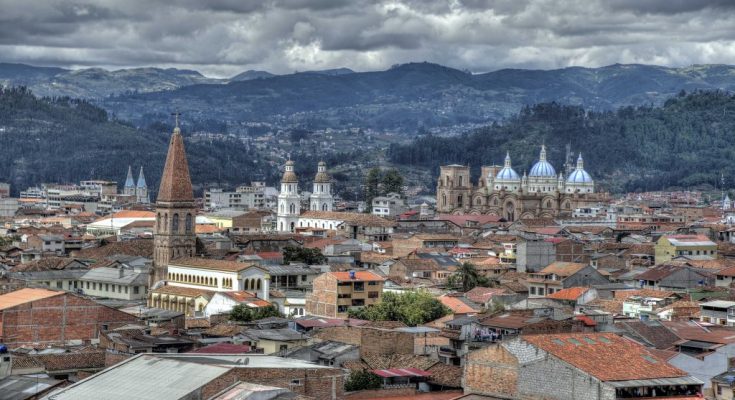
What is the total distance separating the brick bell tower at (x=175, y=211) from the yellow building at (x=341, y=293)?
14715 mm

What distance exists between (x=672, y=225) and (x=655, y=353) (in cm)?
9308

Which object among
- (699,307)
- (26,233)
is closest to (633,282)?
(699,307)

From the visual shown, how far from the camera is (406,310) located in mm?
64812

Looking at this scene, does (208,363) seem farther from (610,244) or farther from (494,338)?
(610,244)

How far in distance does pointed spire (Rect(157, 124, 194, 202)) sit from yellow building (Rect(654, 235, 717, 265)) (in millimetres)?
33249

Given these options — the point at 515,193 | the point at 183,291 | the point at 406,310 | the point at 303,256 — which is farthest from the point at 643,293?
the point at 515,193

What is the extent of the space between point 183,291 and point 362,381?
2968 cm

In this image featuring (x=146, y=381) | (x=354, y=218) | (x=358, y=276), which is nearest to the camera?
(x=146, y=381)

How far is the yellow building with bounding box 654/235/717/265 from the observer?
100438 mm

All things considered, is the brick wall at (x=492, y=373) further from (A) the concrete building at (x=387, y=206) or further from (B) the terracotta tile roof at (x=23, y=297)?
(A) the concrete building at (x=387, y=206)

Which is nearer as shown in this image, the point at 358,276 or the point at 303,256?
the point at 358,276

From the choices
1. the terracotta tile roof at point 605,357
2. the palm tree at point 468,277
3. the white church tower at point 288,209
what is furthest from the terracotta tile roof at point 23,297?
the white church tower at point 288,209

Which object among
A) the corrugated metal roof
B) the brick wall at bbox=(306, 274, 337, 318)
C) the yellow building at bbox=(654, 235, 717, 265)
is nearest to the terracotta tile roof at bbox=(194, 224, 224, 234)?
the yellow building at bbox=(654, 235, 717, 265)

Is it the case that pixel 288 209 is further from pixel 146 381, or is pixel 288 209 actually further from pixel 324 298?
pixel 146 381
